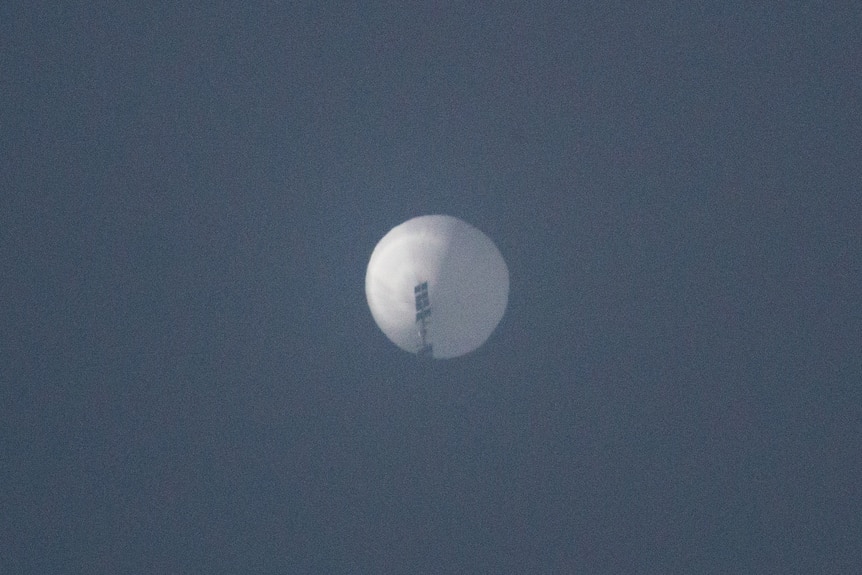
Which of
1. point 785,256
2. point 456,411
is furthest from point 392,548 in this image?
point 785,256

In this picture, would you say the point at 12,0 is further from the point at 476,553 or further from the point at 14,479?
the point at 476,553

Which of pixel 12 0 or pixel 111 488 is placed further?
pixel 12 0

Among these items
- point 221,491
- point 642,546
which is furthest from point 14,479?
point 642,546

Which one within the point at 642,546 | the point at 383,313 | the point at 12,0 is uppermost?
the point at 12,0

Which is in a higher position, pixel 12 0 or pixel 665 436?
pixel 12 0

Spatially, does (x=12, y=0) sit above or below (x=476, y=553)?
above

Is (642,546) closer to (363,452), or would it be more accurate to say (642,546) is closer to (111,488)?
(363,452)
